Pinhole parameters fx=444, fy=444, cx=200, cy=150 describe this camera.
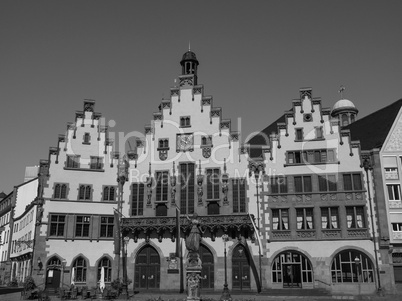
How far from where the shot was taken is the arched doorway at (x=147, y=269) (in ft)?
139

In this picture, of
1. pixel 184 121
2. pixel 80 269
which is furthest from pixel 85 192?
pixel 184 121

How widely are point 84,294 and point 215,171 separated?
55.1 feet

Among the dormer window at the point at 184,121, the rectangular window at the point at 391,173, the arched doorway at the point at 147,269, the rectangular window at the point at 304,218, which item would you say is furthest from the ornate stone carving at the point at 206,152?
the rectangular window at the point at 391,173

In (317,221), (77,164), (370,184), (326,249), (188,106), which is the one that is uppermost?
(188,106)

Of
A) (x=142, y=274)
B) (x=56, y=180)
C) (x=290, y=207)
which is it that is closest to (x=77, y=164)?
(x=56, y=180)

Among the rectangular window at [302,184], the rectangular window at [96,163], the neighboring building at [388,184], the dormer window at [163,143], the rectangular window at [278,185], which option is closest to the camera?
the neighboring building at [388,184]

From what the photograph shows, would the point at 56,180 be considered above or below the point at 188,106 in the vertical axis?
below

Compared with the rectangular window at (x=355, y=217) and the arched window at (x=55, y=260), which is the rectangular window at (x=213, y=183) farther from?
the arched window at (x=55, y=260)

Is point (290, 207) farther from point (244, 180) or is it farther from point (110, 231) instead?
point (110, 231)

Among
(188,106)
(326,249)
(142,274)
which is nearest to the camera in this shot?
(326,249)

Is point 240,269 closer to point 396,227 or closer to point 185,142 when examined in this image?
point 185,142

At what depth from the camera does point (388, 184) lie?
40.6 m

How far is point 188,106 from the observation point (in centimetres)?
4628

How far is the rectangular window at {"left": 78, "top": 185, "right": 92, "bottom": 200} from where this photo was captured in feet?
145
